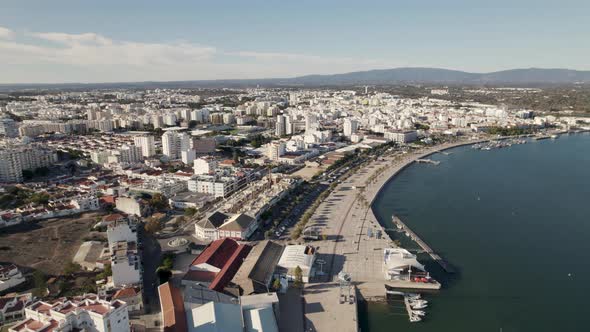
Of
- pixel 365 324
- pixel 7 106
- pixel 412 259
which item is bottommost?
pixel 365 324

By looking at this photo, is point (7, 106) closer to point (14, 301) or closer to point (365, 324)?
point (14, 301)

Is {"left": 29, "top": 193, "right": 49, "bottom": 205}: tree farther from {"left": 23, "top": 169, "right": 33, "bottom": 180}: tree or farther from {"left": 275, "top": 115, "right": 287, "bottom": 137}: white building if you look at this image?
{"left": 275, "top": 115, "right": 287, "bottom": 137}: white building

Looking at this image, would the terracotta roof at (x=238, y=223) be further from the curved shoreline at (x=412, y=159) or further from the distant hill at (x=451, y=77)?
the distant hill at (x=451, y=77)

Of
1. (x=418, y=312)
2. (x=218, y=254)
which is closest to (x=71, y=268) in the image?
(x=218, y=254)

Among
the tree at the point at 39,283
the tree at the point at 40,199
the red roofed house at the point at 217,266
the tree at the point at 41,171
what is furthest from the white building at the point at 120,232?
the tree at the point at 41,171

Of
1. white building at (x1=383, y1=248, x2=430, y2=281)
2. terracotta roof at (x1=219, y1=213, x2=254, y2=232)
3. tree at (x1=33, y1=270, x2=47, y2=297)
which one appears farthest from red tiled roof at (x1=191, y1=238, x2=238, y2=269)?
white building at (x1=383, y1=248, x2=430, y2=281)

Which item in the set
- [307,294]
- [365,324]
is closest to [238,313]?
[307,294]
